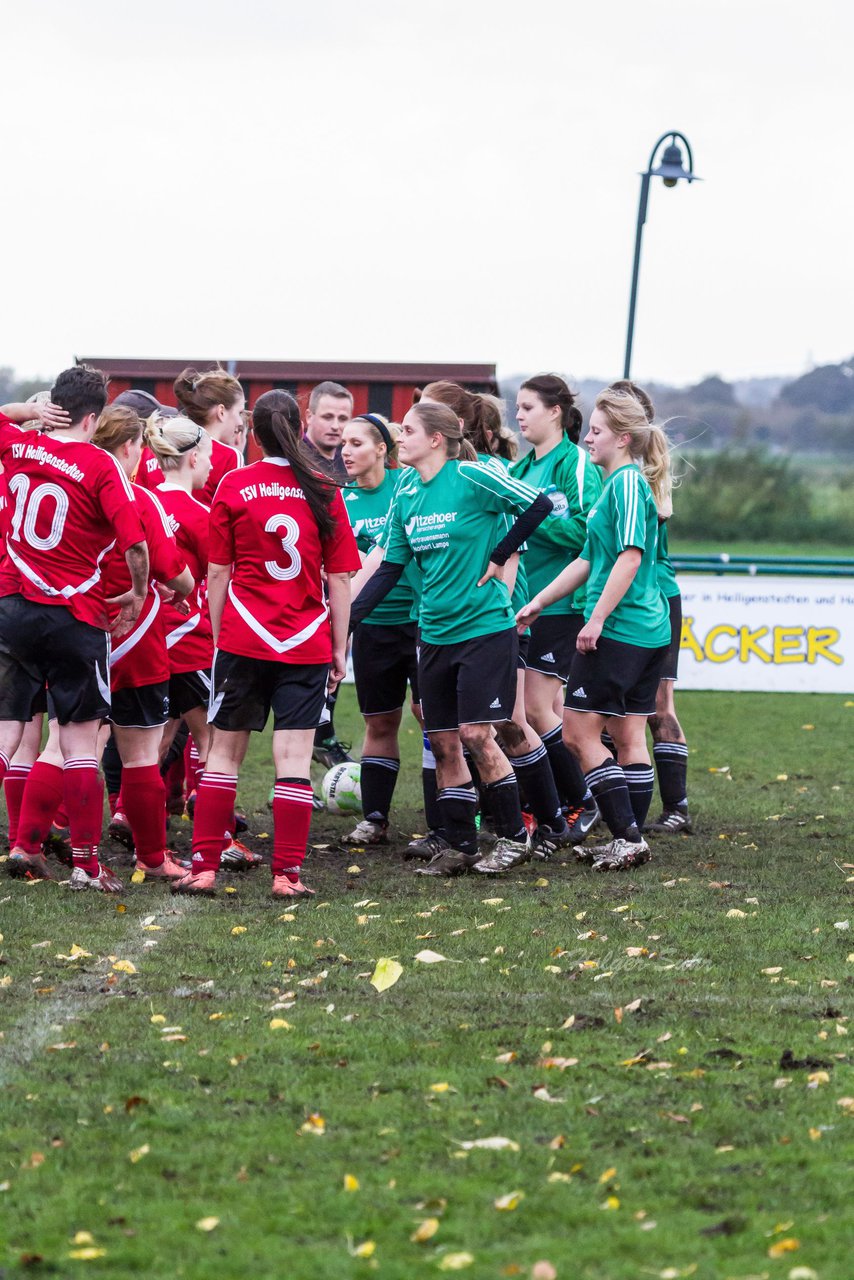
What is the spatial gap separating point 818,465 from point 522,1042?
51.3 m

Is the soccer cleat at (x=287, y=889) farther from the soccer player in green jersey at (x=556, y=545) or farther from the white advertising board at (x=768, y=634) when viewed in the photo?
the white advertising board at (x=768, y=634)

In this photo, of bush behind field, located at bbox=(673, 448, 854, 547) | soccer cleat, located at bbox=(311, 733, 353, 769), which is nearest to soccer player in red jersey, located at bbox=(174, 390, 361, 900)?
soccer cleat, located at bbox=(311, 733, 353, 769)

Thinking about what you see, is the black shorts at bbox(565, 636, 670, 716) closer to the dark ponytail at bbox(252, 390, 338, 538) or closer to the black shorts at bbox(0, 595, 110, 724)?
the dark ponytail at bbox(252, 390, 338, 538)

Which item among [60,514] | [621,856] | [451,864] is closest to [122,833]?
[451,864]

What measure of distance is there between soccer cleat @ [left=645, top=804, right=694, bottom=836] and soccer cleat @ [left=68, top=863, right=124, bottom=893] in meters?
3.08

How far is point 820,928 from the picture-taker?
Result: 6035mm

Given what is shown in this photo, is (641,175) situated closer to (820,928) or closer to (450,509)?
(450,509)

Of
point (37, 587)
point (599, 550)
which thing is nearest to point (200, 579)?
point (37, 587)

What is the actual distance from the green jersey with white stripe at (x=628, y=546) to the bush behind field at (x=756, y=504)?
38875mm

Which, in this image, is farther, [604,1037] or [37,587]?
[37,587]

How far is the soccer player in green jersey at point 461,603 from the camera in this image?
6996mm

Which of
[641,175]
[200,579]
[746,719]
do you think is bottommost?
[746,719]

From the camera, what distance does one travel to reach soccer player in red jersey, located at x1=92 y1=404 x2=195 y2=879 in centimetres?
682

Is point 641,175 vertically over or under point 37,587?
over
